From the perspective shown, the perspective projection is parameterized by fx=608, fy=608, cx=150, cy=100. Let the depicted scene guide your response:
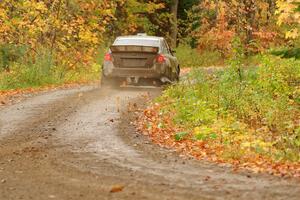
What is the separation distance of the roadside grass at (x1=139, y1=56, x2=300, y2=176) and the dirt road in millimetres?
600

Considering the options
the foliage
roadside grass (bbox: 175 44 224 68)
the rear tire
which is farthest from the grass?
roadside grass (bbox: 175 44 224 68)

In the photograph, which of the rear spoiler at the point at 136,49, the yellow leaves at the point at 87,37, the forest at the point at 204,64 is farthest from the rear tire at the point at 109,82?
the yellow leaves at the point at 87,37

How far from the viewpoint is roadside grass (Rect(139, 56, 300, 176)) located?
9.52 meters

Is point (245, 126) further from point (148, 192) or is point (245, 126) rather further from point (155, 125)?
point (148, 192)

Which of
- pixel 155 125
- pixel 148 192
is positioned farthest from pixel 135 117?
pixel 148 192

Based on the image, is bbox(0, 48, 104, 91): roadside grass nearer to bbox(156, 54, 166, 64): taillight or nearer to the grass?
bbox(156, 54, 166, 64): taillight

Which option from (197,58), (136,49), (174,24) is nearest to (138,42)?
(136,49)

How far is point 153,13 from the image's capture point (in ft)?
136

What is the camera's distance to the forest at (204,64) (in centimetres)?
1063

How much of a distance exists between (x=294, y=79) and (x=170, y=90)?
10.8 ft

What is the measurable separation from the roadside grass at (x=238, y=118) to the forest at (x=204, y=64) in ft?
0.07

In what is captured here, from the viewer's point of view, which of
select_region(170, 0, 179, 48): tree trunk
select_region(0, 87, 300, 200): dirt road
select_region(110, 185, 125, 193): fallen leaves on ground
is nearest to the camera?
select_region(0, 87, 300, 200): dirt road

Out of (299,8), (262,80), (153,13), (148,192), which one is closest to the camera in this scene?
(148,192)

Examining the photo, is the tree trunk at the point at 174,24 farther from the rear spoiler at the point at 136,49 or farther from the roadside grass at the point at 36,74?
the rear spoiler at the point at 136,49
